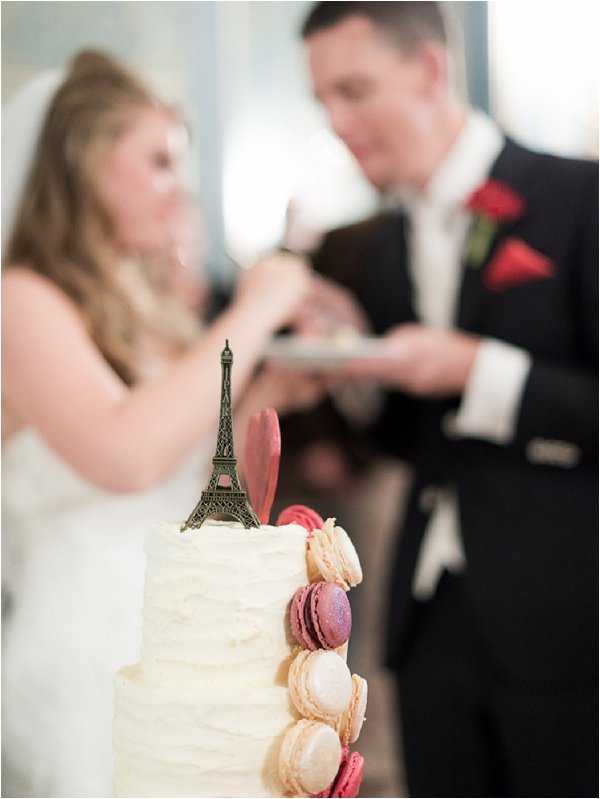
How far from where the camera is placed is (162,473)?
1294 millimetres

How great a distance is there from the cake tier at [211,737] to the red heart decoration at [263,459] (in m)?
0.18

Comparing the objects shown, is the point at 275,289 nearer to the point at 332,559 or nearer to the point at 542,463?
the point at 542,463

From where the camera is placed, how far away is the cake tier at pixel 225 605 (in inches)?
33.1

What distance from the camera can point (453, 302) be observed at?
170cm

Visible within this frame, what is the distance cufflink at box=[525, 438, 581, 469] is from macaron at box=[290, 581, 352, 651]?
812mm

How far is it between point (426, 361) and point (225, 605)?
845 millimetres

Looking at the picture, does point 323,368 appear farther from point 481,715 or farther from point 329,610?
point 329,610

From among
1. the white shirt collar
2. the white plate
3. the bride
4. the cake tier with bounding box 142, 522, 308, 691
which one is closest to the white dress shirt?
the white shirt collar

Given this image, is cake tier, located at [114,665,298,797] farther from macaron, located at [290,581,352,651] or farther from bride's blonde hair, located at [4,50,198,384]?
bride's blonde hair, located at [4,50,198,384]

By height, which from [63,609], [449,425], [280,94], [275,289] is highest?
[280,94]

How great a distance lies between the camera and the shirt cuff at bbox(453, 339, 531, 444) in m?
1.55

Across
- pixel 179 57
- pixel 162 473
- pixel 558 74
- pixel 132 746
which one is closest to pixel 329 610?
pixel 132 746

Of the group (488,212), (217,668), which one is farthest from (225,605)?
(488,212)

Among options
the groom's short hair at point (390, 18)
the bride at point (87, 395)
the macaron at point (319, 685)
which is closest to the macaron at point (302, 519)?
the macaron at point (319, 685)
